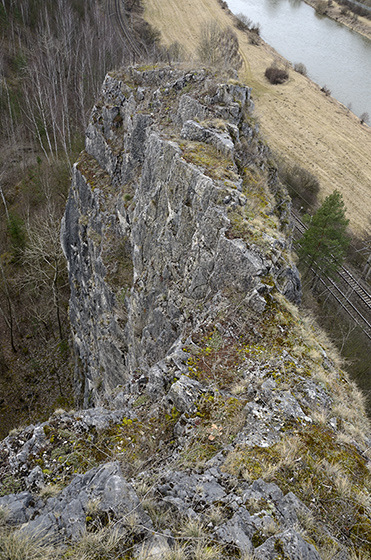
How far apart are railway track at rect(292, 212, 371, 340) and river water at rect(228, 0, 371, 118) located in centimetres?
4269

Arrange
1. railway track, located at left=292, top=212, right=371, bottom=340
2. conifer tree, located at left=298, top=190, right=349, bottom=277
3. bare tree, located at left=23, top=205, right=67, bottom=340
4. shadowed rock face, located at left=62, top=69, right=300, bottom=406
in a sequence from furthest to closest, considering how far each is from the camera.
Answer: railway track, located at left=292, top=212, right=371, bottom=340 < bare tree, located at left=23, top=205, right=67, bottom=340 < conifer tree, located at left=298, top=190, right=349, bottom=277 < shadowed rock face, located at left=62, top=69, right=300, bottom=406

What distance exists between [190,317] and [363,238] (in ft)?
126

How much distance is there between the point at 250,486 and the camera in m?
5.47

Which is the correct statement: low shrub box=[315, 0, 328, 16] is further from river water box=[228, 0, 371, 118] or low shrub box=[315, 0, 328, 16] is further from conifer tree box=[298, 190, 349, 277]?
conifer tree box=[298, 190, 349, 277]

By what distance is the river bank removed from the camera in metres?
80.5

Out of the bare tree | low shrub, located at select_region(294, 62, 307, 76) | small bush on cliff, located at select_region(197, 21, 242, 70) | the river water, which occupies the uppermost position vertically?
the river water

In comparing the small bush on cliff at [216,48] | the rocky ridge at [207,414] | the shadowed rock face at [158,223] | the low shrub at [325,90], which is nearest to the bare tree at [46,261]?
the shadowed rock face at [158,223]

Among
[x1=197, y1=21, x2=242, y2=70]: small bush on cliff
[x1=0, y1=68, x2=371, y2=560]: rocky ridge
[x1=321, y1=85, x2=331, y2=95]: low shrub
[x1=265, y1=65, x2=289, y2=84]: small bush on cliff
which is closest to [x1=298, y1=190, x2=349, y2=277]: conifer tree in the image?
[x1=0, y1=68, x2=371, y2=560]: rocky ridge

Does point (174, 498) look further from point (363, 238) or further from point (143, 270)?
point (363, 238)

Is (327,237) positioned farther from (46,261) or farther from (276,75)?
(276,75)

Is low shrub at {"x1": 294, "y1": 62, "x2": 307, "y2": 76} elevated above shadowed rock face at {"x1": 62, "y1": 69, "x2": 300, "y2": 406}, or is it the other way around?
low shrub at {"x1": 294, "y1": 62, "x2": 307, "y2": 76}

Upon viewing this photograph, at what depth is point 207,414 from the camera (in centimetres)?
711

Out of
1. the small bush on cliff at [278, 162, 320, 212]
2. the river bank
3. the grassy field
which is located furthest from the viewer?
the river bank

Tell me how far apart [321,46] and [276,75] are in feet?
69.4
